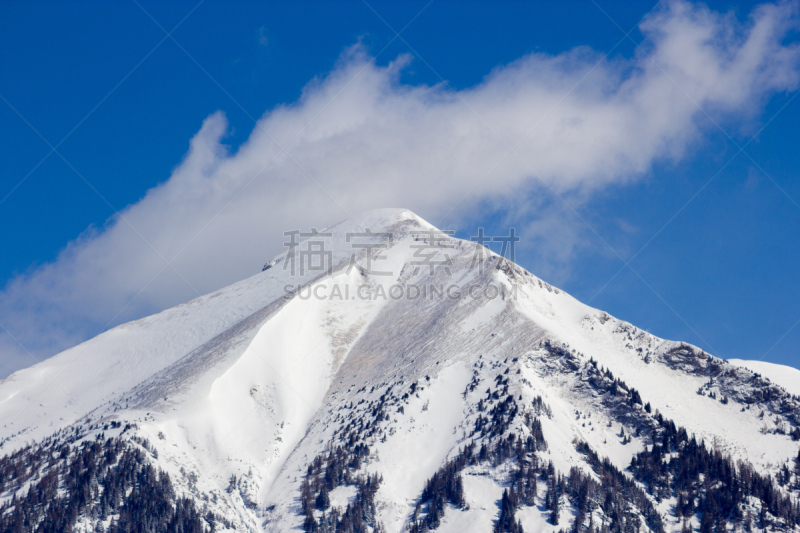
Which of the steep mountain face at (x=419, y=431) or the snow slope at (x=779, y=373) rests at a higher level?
the snow slope at (x=779, y=373)

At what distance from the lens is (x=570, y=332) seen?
504 feet

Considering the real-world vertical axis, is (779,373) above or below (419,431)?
above

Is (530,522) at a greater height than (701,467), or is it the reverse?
(701,467)

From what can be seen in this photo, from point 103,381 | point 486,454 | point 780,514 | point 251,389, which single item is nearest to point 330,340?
point 251,389

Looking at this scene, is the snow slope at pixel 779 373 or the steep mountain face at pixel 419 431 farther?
the snow slope at pixel 779 373

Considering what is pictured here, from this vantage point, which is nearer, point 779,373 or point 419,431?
point 419,431

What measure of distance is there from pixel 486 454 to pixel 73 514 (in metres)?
64.5

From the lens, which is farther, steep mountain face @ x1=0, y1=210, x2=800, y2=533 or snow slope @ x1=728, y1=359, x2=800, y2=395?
snow slope @ x1=728, y1=359, x2=800, y2=395

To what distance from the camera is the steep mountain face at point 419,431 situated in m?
108

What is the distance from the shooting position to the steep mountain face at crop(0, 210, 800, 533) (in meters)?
108

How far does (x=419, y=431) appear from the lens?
128m

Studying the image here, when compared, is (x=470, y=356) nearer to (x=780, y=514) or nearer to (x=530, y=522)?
(x=530, y=522)

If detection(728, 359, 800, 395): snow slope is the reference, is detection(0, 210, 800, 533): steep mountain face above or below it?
below

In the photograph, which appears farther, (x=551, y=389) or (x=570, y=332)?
(x=570, y=332)
